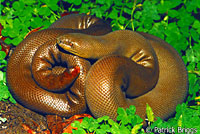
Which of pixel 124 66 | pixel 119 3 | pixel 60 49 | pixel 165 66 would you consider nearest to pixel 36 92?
pixel 60 49

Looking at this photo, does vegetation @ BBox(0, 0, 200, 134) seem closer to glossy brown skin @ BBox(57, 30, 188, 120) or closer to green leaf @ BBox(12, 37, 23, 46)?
green leaf @ BBox(12, 37, 23, 46)

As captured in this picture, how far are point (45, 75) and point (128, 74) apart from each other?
118 centimetres

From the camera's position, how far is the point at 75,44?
477 centimetres

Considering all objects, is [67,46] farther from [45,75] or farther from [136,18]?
[136,18]

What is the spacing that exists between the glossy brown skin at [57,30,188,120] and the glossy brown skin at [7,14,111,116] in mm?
272

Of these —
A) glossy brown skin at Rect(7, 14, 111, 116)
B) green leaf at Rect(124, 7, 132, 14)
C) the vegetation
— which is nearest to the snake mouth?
glossy brown skin at Rect(7, 14, 111, 116)

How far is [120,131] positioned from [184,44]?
2.57m

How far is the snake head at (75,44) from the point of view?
15.7ft

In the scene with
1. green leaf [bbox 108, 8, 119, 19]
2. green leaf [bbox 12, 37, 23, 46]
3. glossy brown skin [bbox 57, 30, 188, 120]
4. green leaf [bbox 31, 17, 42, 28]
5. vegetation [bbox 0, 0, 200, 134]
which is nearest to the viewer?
glossy brown skin [bbox 57, 30, 188, 120]

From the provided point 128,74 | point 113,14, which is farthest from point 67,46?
point 113,14

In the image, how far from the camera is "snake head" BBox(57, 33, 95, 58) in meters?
4.78

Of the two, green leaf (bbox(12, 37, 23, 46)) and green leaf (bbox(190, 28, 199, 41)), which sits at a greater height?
green leaf (bbox(190, 28, 199, 41))

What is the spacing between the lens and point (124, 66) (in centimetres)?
470

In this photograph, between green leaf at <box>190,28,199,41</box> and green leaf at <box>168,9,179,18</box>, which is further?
green leaf at <box>168,9,179,18</box>
